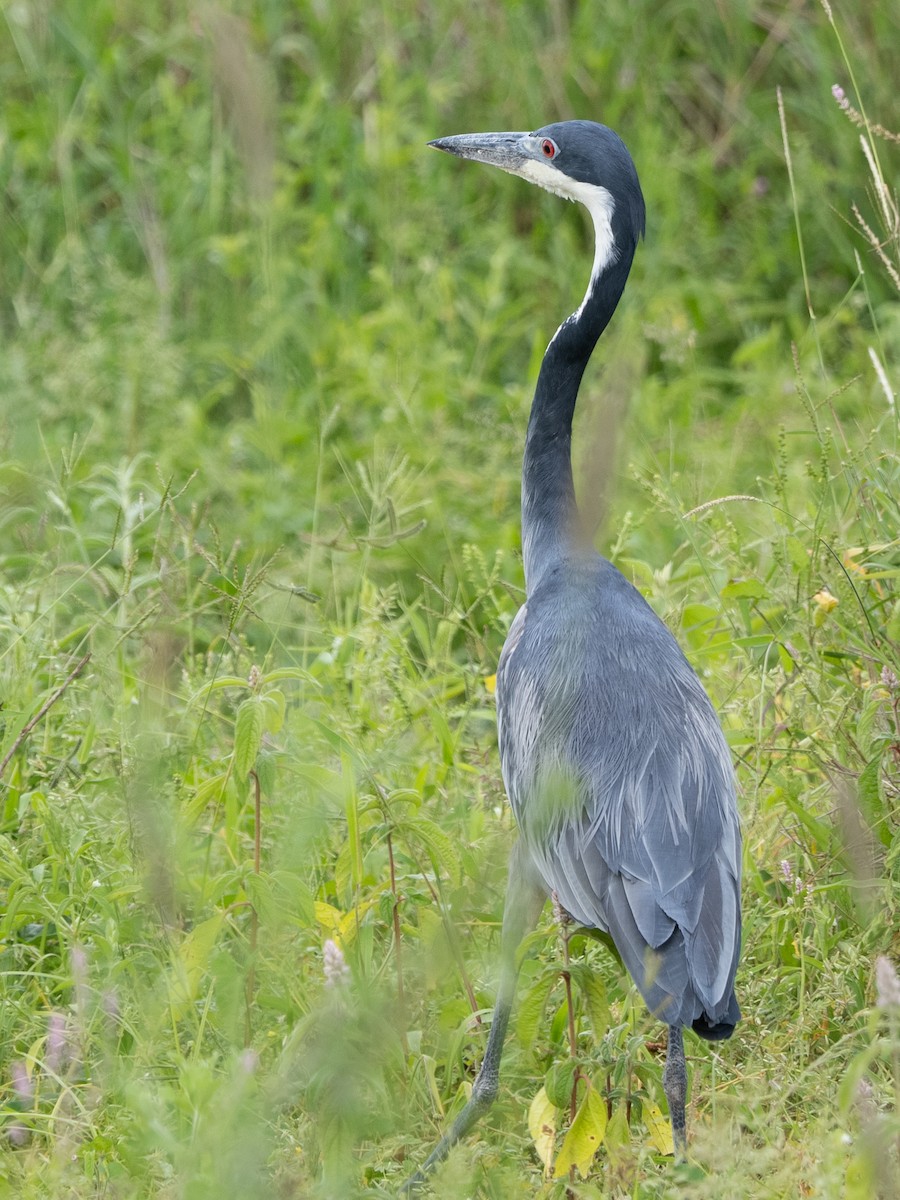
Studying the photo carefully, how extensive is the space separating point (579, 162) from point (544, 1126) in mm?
1928

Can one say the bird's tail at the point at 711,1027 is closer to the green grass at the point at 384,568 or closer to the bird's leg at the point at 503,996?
the green grass at the point at 384,568

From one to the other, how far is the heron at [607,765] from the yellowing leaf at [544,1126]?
16 centimetres

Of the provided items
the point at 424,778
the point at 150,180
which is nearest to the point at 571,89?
the point at 150,180

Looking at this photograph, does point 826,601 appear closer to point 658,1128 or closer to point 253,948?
point 658,1128

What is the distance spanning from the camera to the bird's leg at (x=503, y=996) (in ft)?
8.52

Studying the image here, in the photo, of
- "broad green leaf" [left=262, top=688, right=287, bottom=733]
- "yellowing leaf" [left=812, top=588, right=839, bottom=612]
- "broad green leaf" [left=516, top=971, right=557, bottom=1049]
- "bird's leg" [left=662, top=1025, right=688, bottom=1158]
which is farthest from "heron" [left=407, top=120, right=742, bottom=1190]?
"broad green leaf" [left=262, top=688, right=287, bottom=733]

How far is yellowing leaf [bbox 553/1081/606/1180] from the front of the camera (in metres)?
2.42

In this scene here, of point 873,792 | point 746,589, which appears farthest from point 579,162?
point 873,792

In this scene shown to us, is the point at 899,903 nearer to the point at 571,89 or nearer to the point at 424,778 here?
the point at 424,778

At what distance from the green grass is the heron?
133 millimetres

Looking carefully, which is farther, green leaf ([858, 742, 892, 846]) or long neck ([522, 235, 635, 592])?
long neck ([522, 235, 635, 592])

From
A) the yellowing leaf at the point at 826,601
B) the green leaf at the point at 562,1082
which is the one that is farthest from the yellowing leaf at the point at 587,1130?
the yellowing leaf at the point at 826,601

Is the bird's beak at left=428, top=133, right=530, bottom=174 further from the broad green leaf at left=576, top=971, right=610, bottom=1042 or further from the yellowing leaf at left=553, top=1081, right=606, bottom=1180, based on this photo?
the yellowing leaf at left=553, top=1081, right=606, bottom=1180

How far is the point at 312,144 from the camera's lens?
5.96 m
